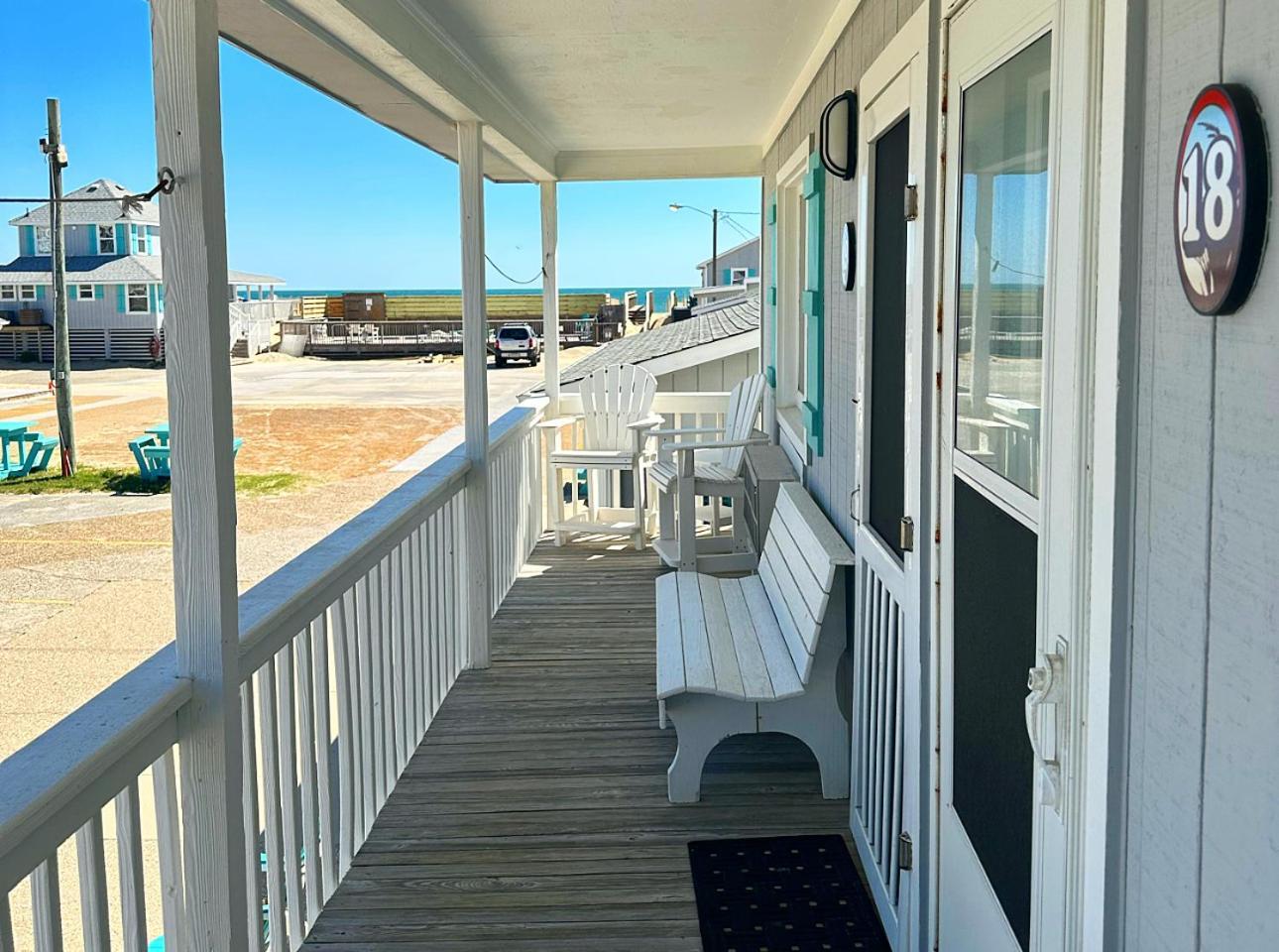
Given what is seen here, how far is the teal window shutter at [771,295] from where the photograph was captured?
6.21m

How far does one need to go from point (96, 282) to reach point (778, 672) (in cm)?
207

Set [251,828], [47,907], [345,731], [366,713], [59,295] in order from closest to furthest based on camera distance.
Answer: [47,907] → [59,295] → [251,828] → [345,731] → [366,713]

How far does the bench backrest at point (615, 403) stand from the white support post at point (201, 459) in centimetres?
525

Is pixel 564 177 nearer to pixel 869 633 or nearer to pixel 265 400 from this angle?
pixel 869 633

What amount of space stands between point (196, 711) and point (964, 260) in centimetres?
154

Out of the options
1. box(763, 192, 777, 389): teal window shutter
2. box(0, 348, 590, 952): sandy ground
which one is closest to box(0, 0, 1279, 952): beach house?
box(0, 348, 590, 952): sandy ground

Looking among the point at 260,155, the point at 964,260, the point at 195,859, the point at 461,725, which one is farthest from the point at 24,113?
the point at 260,155

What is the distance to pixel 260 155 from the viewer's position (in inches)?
859

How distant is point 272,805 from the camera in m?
2.52

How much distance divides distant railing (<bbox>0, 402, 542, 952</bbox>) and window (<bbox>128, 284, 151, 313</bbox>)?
62 cm

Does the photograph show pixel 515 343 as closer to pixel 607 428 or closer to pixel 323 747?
pixel 607 428

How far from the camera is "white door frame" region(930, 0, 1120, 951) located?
3.96 feet

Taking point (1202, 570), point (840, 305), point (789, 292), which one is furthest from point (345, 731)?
point (789, 292)

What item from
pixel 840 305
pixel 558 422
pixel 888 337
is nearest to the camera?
pixel 888 337
